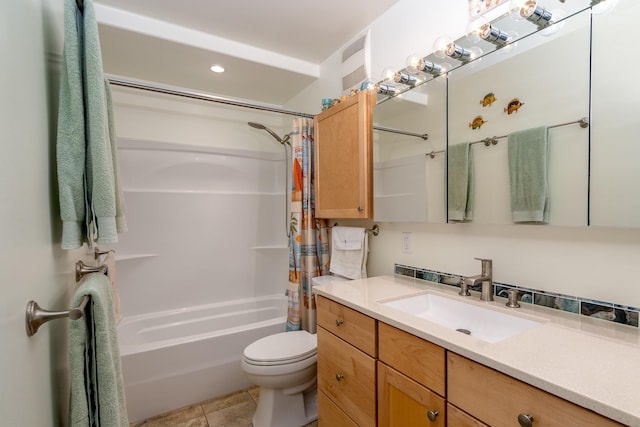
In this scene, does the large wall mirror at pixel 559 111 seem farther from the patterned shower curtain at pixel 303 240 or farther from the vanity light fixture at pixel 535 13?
the patterned shower curtain at pixel 303 240

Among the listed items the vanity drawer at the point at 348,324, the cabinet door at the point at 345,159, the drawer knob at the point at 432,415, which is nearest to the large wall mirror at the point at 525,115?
the cabinet door at the point at 345,159

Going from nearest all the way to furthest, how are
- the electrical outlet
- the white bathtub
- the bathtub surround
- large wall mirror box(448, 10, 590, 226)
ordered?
large wall mirror box(448, 10, 590, 226) < the electrical outlet < the white bathtub < the bathtub surround

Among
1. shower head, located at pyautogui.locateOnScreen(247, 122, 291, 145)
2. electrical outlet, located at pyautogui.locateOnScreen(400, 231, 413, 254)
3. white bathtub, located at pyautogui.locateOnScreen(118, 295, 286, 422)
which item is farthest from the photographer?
shower head, located at pyautogui.locateOnScreen(247, 122, 291, 145)

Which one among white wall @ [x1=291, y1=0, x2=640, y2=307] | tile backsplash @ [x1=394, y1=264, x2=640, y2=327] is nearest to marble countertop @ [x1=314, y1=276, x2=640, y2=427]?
tile backsplash @ [x1=394, y1=264, x2=640, y2=327]

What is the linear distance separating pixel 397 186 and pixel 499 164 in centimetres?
56

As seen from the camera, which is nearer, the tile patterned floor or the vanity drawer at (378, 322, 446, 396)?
the vanity drawer at (378, 322, 446, 396)

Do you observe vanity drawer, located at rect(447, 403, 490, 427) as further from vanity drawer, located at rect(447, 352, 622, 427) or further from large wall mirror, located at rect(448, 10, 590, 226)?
large wall mirror, located at rect(448, 10, 590, 226)

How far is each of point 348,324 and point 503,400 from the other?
0.67 meters

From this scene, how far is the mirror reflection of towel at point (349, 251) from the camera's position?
1917 mm

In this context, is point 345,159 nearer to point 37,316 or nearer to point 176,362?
point 37,316

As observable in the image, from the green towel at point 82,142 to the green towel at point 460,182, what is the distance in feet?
4.50

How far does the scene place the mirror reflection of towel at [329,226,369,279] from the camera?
6.29ft

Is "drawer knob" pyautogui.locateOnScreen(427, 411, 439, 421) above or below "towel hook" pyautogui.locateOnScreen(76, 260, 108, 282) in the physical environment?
below

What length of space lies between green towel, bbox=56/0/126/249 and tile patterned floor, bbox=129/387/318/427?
5.23ft
